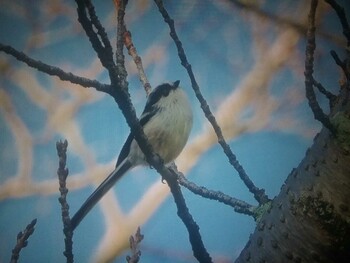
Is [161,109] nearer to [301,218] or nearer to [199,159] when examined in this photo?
[199,159]

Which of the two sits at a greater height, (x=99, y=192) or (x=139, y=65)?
(x=139, y=65)

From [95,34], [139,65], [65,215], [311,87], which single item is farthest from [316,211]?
[139,65]

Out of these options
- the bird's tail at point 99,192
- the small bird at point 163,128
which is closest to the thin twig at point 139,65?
the small bird at point 163,128

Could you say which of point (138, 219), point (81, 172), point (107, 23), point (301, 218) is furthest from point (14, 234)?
point (301, 218)

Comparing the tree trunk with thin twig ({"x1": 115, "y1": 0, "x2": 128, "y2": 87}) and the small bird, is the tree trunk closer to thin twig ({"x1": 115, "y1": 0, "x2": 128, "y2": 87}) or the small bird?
thin twig ({"x1": 115, "y1": 0, "x2": 128, "y2": 87})

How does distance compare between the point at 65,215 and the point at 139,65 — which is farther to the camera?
the point at 139,65

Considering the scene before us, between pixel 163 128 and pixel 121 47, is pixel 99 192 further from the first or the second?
pixel 121 47

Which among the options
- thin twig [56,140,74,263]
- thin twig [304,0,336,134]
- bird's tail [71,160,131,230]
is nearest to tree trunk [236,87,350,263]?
thin twig [304,0,336,134]
